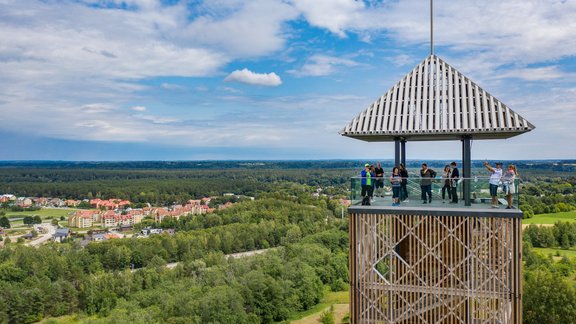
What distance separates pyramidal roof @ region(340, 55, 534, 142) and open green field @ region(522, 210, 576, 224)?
58599mm

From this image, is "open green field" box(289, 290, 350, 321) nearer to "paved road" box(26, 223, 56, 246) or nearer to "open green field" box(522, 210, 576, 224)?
"open green field" box(522, 210, 576, 224)

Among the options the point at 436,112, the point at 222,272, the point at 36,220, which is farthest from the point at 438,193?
the point at 36,220

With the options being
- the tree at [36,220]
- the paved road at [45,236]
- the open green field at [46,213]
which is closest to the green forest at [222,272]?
the paved road at [45,236]

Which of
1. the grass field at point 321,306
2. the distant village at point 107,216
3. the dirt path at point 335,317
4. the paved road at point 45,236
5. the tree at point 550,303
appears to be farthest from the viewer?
the distant village at point 107,216

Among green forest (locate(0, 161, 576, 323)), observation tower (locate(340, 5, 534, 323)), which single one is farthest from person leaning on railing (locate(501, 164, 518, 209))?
green forest (locate(0, 161, 576, 323))

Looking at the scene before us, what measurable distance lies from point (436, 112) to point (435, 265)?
4.10m

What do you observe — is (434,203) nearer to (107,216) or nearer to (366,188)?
(366,188)

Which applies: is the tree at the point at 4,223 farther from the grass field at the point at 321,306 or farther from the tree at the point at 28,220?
the grass field at the point at 321,306

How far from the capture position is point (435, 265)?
38.4 ft

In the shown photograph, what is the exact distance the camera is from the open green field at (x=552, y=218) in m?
62.8

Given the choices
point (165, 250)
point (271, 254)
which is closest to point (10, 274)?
point (165, 250)

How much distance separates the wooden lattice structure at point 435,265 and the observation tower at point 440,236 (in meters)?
0.03

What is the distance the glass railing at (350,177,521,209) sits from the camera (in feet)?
37.8

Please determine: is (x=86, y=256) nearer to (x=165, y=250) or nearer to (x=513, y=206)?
(x=165, y=250)
